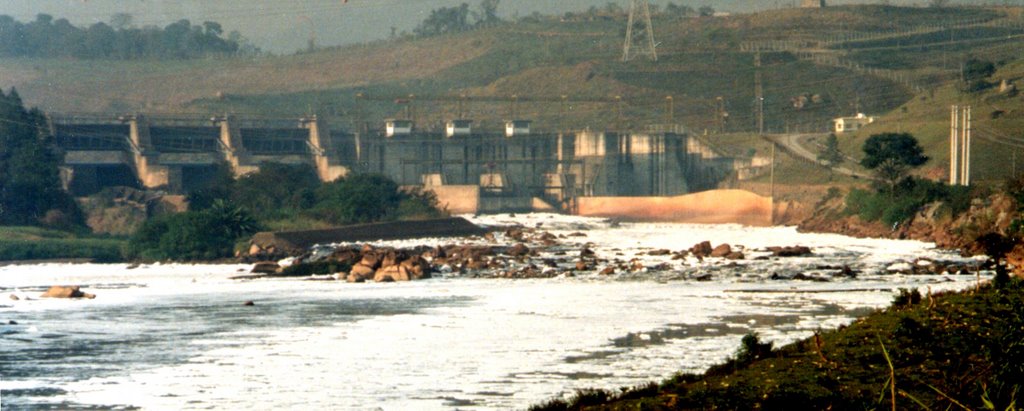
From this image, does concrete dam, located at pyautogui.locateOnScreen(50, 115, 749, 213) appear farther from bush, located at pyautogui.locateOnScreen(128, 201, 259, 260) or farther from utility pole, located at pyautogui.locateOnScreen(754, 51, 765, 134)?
bush, located at pyautogui.locateOnScreen(128, 201, 259, 260)

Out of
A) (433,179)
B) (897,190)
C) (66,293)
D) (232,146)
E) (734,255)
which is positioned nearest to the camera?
(66,293)

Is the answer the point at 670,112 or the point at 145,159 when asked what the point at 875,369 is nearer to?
the point at 145,159

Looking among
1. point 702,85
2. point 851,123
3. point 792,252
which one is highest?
point 702,85

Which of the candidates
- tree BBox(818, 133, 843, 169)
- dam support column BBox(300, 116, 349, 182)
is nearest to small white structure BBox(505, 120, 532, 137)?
dam support column BBox(300, 116, 349, 182)

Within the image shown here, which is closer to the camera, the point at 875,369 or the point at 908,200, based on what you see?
the point at 875,369

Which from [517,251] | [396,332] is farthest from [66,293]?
[517,251]

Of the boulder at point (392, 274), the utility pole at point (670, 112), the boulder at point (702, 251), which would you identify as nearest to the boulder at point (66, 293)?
the boulder at point (392, 274)

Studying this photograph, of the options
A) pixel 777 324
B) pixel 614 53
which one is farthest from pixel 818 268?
pixel 614 53
